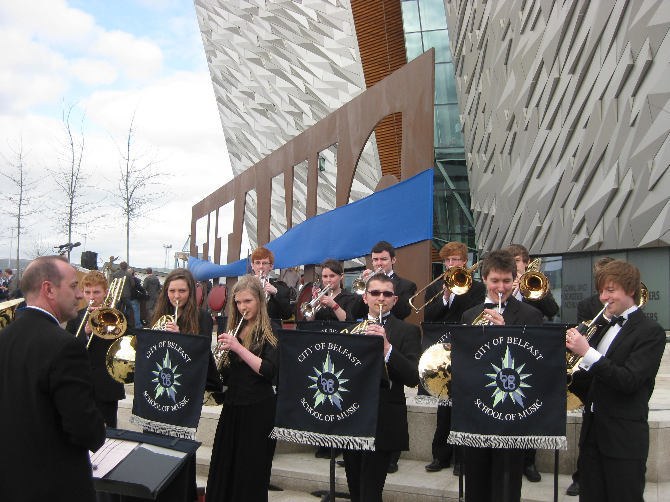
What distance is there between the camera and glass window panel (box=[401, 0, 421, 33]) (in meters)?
27.2

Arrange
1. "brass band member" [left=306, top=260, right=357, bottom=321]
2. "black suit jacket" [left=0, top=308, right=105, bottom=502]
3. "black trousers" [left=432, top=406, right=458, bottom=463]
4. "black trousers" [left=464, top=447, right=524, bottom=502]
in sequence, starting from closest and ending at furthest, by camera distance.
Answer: "black suit jacket" [left=0, top=308, right=105, bottom=502] < "black trousers" [left=464, top=447, right=524, bottom=502] < "black trousers" [left=432, top=406, right=458, bottom=463] < "brass band member" [left=306, top=260, right=357, bottom=321]

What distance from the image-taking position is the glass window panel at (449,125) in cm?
2964

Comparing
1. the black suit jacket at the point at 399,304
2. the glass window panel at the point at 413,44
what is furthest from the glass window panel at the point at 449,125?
the black suit jacket at the point at 399,304

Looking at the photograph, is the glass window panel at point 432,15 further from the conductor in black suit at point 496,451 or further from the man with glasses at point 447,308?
the conductor in black suit at point 496,451

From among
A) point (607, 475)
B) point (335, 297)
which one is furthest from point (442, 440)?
point (607, 475)

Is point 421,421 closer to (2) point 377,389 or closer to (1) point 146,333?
(2) point 377,389

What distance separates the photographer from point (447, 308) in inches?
232

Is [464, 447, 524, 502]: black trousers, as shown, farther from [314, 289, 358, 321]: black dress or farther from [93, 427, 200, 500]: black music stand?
[314, 289, 358, 321]: black dress

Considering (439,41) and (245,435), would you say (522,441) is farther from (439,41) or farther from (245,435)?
(439,41)

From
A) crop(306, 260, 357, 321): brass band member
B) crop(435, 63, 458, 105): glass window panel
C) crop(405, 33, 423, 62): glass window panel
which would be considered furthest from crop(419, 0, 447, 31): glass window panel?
crop(306, 260, 357, 321): brass band member

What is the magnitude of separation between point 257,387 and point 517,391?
1854 millimetres

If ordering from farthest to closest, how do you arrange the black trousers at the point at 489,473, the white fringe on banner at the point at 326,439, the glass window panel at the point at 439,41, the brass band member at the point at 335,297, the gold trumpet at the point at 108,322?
the glass window panel at the point at 439,41 < the brass band member at the point at 335,297 < the gold trumpet at the point at 108,322 < the black trousers at the point at 489,473 < the white fringe on banner at the point at 326,439

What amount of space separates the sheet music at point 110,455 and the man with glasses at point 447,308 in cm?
300

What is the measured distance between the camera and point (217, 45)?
3228 centimetres
